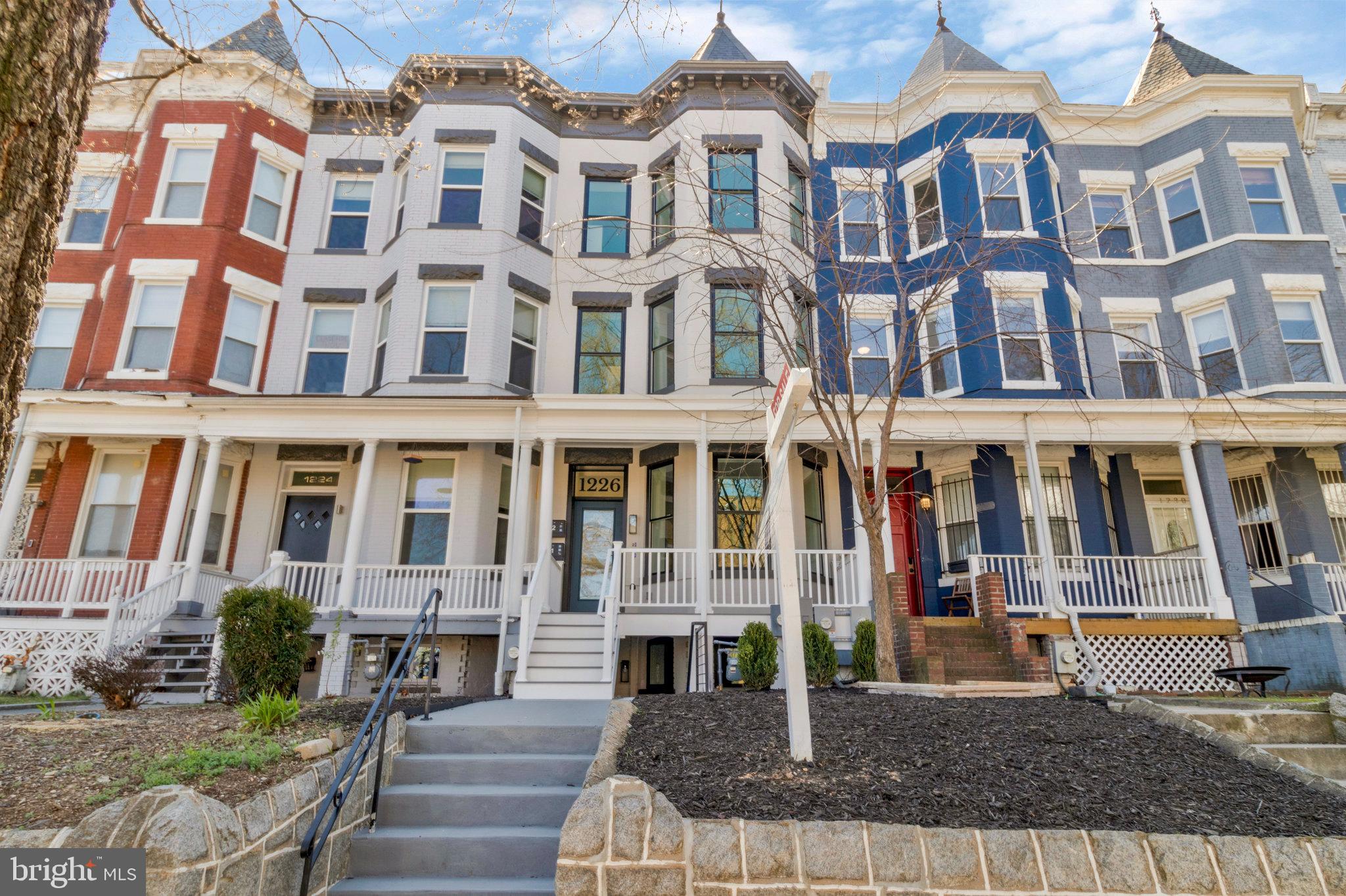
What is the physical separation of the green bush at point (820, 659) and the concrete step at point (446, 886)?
5.39 meters

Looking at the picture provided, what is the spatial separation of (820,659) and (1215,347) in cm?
1097

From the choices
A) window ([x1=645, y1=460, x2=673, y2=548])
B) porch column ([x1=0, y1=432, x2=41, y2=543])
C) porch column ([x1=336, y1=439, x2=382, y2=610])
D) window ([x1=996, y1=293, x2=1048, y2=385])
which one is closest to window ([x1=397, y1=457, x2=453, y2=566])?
porch column ([x1=336, y1=439, x2=382, y2=610])

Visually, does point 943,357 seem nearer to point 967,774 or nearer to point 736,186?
point 736,186

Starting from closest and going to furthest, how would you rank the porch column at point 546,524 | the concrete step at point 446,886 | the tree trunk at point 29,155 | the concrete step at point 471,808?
the tree trunk at point 29,155 < the concrete step at point 446,886 < the concrete step at point 471,808 < the porch column at point 546,524

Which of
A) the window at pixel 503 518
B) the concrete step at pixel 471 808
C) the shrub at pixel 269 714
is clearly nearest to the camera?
the concrete step at pixel 471 808

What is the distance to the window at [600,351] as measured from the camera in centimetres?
1468

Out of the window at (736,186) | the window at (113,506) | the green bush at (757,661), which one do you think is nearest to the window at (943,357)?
the window at (736,186)

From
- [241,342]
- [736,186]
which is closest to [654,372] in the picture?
[736,186]

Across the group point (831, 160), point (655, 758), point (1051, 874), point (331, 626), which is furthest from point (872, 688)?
point (831, 160)

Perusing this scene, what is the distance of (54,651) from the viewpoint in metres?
10.9

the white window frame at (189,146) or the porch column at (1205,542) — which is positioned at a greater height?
the white window frame at (189,146)

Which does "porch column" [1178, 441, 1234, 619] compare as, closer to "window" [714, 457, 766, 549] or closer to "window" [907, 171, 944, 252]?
"window" [907, 171, 944, 252]

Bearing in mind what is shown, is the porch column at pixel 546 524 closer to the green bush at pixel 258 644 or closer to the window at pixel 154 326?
the green bush at pixel 258 644

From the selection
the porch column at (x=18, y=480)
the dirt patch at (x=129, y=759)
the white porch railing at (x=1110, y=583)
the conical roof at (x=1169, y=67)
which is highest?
the conical roof at (x=1169, y=67)
